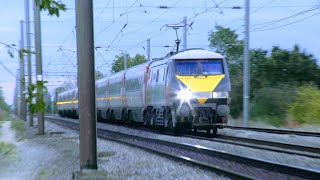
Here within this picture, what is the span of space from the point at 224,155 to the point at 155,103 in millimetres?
11084

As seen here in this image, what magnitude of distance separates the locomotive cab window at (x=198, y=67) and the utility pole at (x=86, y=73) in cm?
1134

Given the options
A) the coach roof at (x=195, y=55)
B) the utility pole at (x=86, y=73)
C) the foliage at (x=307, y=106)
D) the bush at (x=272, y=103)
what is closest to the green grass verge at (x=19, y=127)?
the coach roof at (x=195, y=55)

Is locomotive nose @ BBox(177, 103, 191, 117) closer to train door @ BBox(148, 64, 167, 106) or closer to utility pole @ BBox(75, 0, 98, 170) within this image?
train door @ BBox(148, 64, 167, 106)

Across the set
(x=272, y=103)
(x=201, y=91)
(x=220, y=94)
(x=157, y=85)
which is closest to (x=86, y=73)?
(x=201, y=91)

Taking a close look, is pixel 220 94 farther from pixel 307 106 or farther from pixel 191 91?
pixel 307 106

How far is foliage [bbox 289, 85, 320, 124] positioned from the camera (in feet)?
96.8

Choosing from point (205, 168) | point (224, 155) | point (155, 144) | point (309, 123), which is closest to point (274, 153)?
point (224, 155)

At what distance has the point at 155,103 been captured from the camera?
22859 millimetres

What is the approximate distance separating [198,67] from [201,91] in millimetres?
1140

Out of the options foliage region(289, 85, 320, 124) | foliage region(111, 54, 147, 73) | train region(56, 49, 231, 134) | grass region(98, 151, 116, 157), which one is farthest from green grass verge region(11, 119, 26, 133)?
foliage region(111, 54, 147, 73)

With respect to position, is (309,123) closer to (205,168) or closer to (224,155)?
(224,155)

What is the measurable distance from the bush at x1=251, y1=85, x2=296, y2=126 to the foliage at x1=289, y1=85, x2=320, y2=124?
2.35 metres

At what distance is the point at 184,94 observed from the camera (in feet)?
64.9

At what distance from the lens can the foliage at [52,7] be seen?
10.2 feet
